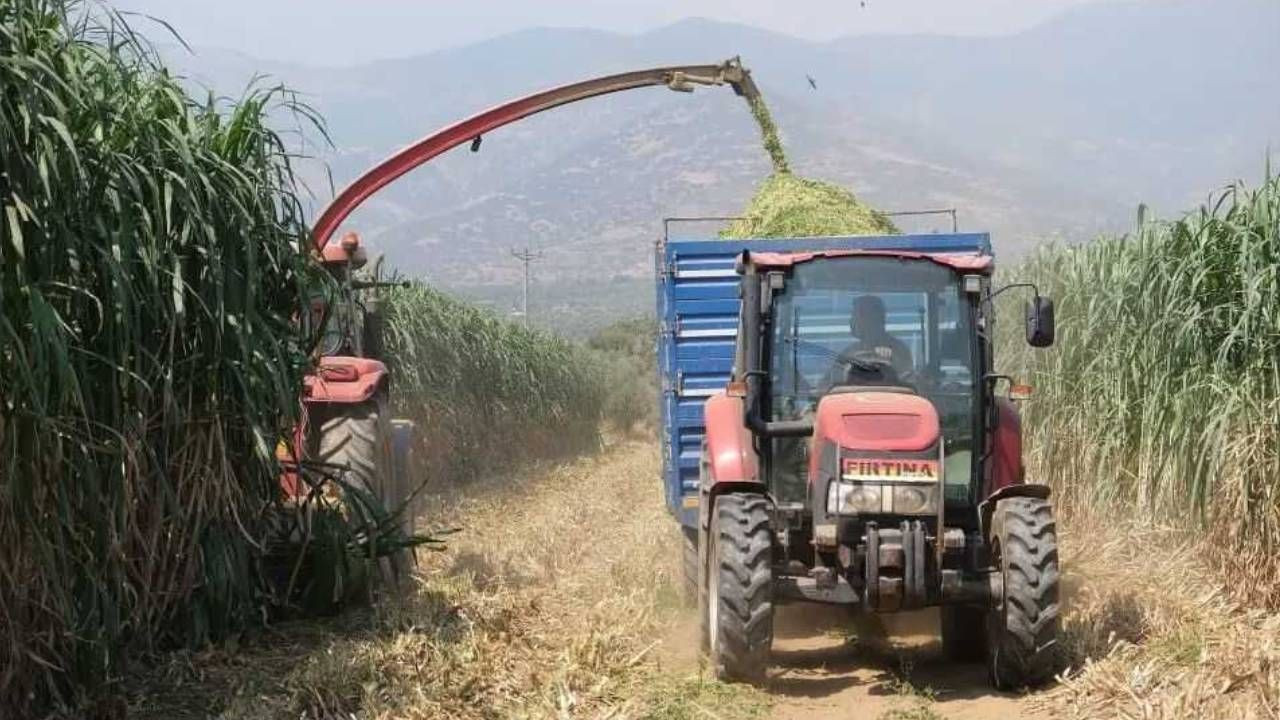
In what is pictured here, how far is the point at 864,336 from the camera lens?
6352 mm

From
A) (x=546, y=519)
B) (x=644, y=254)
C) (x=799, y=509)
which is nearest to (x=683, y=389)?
(x=799, y=509)

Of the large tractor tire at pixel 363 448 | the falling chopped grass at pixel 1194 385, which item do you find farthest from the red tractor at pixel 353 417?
the falling chopped grass at pixel 1194 385

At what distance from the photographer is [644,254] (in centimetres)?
15038

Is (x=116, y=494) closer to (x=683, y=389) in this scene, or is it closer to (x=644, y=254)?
(x=683, y=389)

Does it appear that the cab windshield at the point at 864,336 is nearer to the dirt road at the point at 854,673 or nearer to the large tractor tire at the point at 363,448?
the dirt road at the point at 854,673

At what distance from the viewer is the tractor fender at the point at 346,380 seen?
7.19 meters

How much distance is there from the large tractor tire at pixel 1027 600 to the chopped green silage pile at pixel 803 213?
4.22m

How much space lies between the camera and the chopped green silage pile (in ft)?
32.5

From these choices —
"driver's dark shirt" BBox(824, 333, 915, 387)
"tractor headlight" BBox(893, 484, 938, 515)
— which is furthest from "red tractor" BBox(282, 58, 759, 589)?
"tractor headlight" BBox(893, 484, 938, 515)

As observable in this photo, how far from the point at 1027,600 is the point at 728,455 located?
156 centimetres

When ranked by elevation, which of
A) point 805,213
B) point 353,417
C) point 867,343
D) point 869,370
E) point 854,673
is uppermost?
point 805,213

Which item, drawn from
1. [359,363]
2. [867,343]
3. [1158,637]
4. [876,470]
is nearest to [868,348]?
[867,343]

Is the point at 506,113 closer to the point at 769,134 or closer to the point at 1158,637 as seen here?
the point at 769,134

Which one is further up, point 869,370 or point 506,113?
point 506,113
